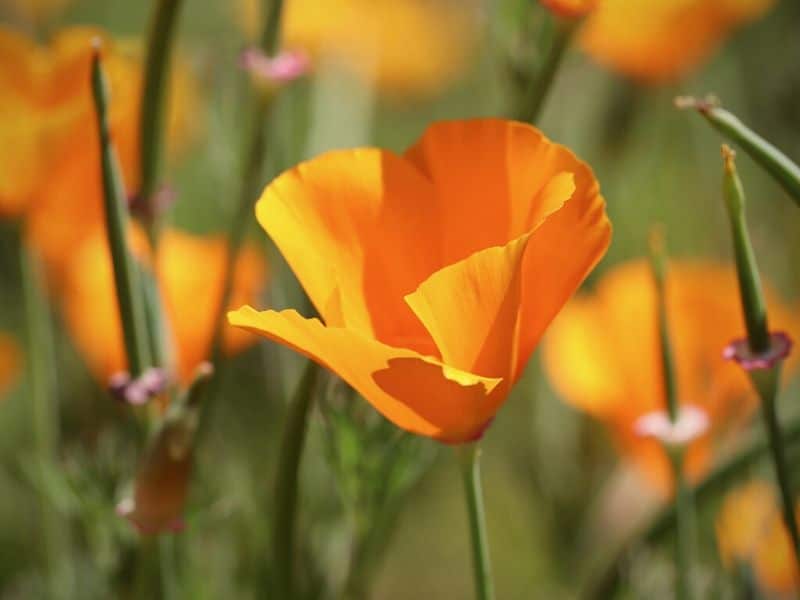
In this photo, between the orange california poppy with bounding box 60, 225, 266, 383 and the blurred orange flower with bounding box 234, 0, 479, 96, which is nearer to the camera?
the orange california poppy with bounding box 60, 225, 266, 383

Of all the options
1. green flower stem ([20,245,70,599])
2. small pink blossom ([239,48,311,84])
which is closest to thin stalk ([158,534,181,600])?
green flower stem ([20,245,70,599])

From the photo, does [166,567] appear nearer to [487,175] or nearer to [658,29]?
[487,175]

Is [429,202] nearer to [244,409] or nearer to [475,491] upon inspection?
[475,491]

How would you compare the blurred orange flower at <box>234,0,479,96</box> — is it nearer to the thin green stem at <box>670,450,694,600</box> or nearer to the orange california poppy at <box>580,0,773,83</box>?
the orange california poppy at <box>580,0,773,83</box>

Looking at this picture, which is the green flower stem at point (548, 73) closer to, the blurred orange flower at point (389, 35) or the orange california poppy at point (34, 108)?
the orange california poppy at point (34, 108)

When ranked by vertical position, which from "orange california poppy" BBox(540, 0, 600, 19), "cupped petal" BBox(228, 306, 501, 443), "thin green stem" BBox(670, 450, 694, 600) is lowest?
"thin green stem" BBox(670, 450, 694, 600)

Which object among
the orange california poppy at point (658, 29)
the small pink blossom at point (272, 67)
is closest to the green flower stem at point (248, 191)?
the small pink blossom at point (272, 67)

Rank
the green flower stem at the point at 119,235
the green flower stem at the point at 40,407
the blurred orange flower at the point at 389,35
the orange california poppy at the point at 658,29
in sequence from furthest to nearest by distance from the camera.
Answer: the blurred orange flower at the point at 389,35 → the orange california poppy at the point at 658,29 → the green flower stem at the point at 40,407 → the green flower stem at the point at 119,235
